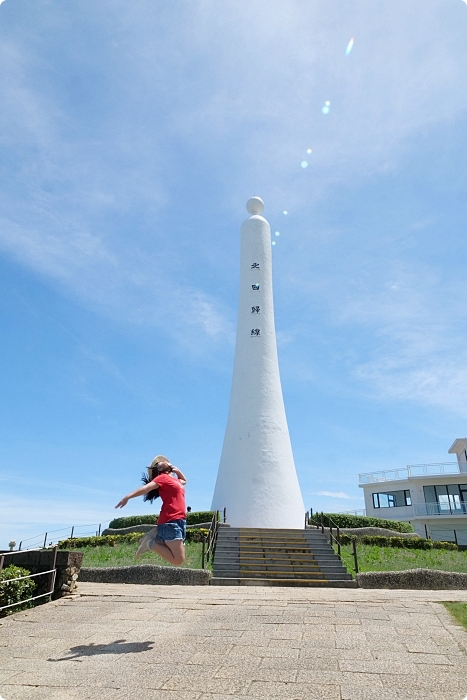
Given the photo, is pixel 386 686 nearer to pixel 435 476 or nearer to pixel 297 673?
pixel 297 673

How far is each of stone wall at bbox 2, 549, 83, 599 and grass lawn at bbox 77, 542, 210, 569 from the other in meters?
5.15

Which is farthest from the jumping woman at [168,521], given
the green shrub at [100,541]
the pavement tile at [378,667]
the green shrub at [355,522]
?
the green shrub at [355,522]

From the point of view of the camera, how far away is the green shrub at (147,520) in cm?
1862

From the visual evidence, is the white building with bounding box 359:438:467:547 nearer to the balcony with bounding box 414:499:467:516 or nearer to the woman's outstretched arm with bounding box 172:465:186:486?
the balcony with bounding box 414:499:467:516

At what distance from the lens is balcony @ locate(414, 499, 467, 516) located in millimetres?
26405

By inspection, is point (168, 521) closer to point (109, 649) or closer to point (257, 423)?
point (109, 649)

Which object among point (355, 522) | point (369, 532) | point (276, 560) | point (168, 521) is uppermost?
point (355, 522)

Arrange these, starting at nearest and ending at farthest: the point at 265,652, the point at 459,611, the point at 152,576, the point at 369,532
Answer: the point at 265,652, the point at 459,611, the point at 152,576, the point at 369,532

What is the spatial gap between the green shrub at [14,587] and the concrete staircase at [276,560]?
505 cm

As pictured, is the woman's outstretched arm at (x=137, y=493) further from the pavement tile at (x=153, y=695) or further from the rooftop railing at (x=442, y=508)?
the rooftop railing at (x=442, y=508)

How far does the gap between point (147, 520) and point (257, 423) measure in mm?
6446

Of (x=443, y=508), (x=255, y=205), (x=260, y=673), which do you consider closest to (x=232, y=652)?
(x=260, y=673)

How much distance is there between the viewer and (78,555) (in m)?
7.71

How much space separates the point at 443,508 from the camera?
26.8 meters
